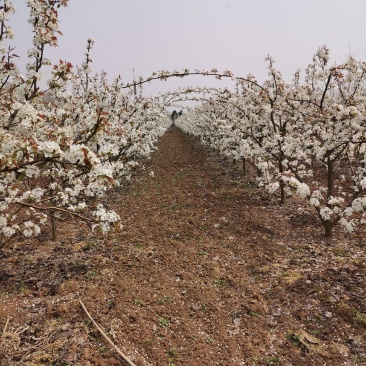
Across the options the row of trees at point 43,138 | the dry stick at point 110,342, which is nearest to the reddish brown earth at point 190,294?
the dry stick at point 110,342

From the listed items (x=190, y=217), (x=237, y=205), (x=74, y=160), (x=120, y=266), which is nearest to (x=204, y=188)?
(x=237, y=205)

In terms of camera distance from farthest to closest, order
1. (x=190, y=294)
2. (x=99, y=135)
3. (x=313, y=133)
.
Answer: (x=313, y=133) < (x=190, y=294) < (x=99, y=135)

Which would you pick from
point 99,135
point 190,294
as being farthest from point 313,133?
point 99,135

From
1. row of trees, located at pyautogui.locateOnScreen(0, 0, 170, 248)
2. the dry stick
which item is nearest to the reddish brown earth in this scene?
the dry stick

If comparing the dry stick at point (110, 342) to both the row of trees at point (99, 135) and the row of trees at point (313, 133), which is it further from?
the row of trees at point (313, 133)

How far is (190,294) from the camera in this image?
5.79 metres

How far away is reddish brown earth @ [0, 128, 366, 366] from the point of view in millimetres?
4523

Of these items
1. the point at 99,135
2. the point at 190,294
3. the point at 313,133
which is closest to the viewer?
the point at 99,135

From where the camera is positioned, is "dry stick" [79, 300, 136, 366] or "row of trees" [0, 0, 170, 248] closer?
"row of trees" [0, 0, 170, 248]

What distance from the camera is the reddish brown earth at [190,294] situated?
4523mm

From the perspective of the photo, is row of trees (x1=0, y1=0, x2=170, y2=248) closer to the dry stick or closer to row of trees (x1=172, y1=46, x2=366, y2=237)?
the dry stick

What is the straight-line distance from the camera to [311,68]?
479 inches

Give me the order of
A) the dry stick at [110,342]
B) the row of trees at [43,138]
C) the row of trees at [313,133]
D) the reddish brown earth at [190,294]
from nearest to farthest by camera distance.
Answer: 1. the row of trees at [43,138]
2. the dry stick at [110,342]
3. the reddish brown earth at [190,294]
4. the row of trees at [313,133]

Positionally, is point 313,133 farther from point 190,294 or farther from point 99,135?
point 99,135
